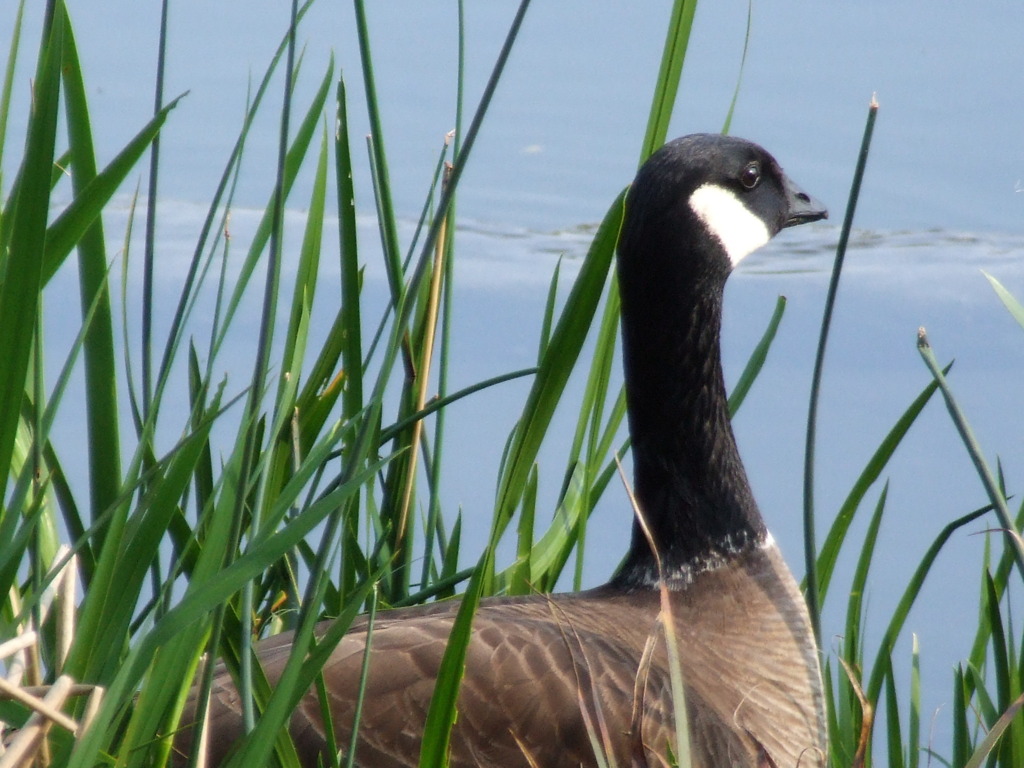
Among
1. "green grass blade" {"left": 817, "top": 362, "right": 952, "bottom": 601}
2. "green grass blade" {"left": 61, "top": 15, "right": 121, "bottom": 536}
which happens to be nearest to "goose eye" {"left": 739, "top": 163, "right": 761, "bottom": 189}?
"green grass blade" {"left": 817, "top": 362, "right": 952, "bottom": 601}

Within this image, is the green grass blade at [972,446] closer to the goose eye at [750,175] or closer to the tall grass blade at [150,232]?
the tall grass blade at [150,232]

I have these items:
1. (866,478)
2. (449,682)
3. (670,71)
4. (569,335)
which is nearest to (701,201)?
(670,71)

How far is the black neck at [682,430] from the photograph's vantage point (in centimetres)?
122

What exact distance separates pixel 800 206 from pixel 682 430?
30 cm

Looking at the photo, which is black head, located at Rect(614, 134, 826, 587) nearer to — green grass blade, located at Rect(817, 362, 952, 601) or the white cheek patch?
the white cheek patch

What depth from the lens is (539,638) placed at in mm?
1014

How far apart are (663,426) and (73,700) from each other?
710 mm

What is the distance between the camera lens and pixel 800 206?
1.37 m

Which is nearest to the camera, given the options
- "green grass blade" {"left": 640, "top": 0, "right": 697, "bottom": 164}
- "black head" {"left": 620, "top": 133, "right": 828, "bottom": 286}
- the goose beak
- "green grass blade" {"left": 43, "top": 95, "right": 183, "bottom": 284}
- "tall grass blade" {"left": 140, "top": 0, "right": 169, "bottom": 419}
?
"green grass blade" {"left": 43, "top": 95, "right": 183, "bottom": 284}

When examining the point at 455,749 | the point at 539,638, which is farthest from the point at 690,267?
Answer: the point at 455,749

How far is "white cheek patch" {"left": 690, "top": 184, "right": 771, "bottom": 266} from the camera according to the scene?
1181mm

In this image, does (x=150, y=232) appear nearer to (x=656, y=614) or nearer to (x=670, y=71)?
(x=670, y=71)

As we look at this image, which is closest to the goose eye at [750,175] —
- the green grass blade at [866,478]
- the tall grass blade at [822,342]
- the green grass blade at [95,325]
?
the green grass blade at [866,478]

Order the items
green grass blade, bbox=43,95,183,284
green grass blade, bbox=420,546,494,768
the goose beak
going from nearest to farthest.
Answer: green grass blade, bbox=420,546,494,768
green grass blade, bbox=43,95,183,284
the goose beak
